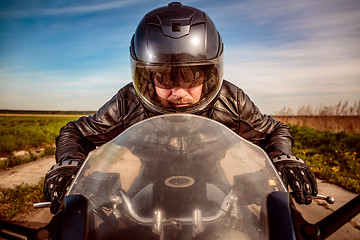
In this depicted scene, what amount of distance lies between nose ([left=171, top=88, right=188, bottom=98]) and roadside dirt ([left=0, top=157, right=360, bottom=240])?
208 cm

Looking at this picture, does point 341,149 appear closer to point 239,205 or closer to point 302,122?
point 302,122

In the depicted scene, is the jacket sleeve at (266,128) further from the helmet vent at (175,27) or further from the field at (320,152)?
the field at (320,152)

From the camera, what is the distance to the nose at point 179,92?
6.24 ft

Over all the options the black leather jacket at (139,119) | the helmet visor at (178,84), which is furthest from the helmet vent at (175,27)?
the black leather jacket at (139,119)

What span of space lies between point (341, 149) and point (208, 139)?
7.16 meters

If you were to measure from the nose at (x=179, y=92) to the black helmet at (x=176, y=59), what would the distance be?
0.06 ft

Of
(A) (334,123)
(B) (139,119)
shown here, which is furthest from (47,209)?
(A) (334,123)

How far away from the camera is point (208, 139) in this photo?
0.95 meters

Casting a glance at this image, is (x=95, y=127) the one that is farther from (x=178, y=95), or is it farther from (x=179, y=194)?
(x=179, y=194)

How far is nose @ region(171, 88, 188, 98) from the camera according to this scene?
1.90m

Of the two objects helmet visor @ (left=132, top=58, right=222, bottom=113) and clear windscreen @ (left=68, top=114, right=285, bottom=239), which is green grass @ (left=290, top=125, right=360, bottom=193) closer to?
helmet visor @ (left=132, top=58, right=222, bottom=113)

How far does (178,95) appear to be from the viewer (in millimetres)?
1901

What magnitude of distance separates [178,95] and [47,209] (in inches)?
98.5

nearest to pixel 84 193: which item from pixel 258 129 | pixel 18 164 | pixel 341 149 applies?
pixel 258 129
